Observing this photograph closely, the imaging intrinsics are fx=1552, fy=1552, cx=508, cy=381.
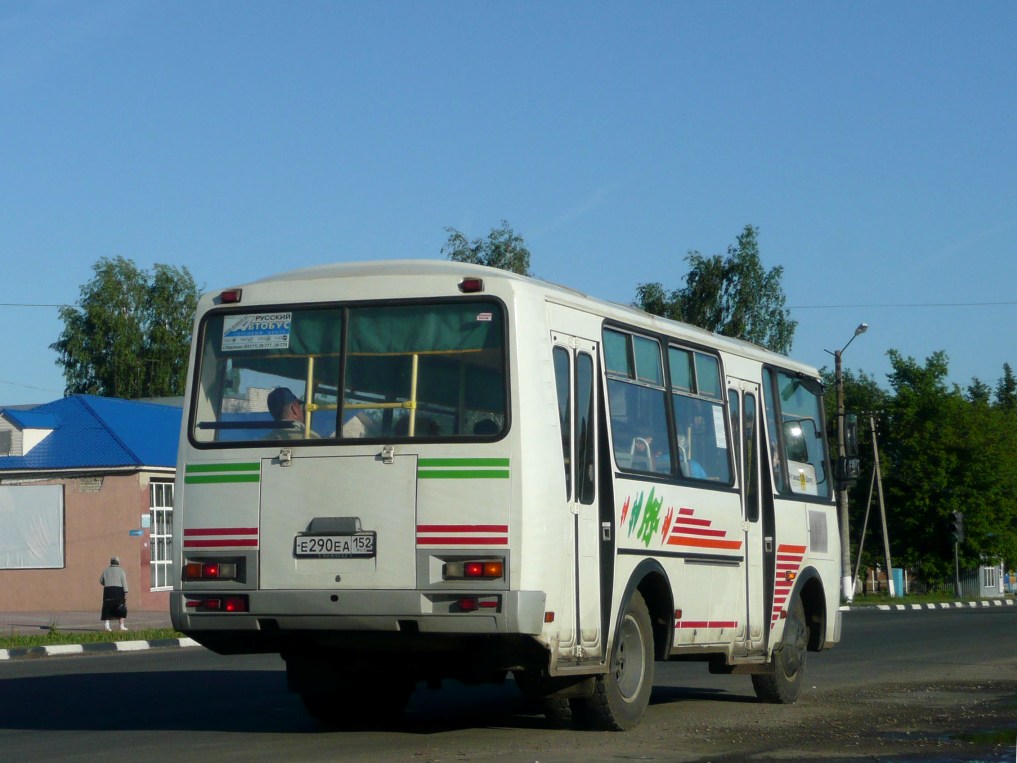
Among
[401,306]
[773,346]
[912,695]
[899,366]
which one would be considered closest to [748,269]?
[773,346]

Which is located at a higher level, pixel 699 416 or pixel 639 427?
pixel 699 416

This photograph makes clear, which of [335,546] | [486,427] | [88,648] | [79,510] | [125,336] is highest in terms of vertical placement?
[125,336]

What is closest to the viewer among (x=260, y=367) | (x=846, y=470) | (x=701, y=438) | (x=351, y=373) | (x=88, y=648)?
(x=351, y=373)

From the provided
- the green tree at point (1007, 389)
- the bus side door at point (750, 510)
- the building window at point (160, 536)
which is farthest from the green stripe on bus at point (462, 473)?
the green tree at point (1007, 389)

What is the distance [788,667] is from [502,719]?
3.25 metres

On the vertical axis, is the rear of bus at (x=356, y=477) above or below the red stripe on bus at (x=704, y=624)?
above

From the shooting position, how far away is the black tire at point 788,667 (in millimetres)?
13578

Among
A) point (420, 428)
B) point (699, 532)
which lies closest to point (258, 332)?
point (420, 428)

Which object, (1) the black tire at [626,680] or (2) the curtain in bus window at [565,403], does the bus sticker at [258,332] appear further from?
(1) the black tire at [626,680]

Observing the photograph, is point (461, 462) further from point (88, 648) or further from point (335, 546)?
point (88, 648)

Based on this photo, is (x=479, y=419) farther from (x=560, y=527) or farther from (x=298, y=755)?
(x=298, y=755)

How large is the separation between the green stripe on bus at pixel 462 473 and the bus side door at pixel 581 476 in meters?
0.60

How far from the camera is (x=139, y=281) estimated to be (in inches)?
2869

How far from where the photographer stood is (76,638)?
25.3 meters
